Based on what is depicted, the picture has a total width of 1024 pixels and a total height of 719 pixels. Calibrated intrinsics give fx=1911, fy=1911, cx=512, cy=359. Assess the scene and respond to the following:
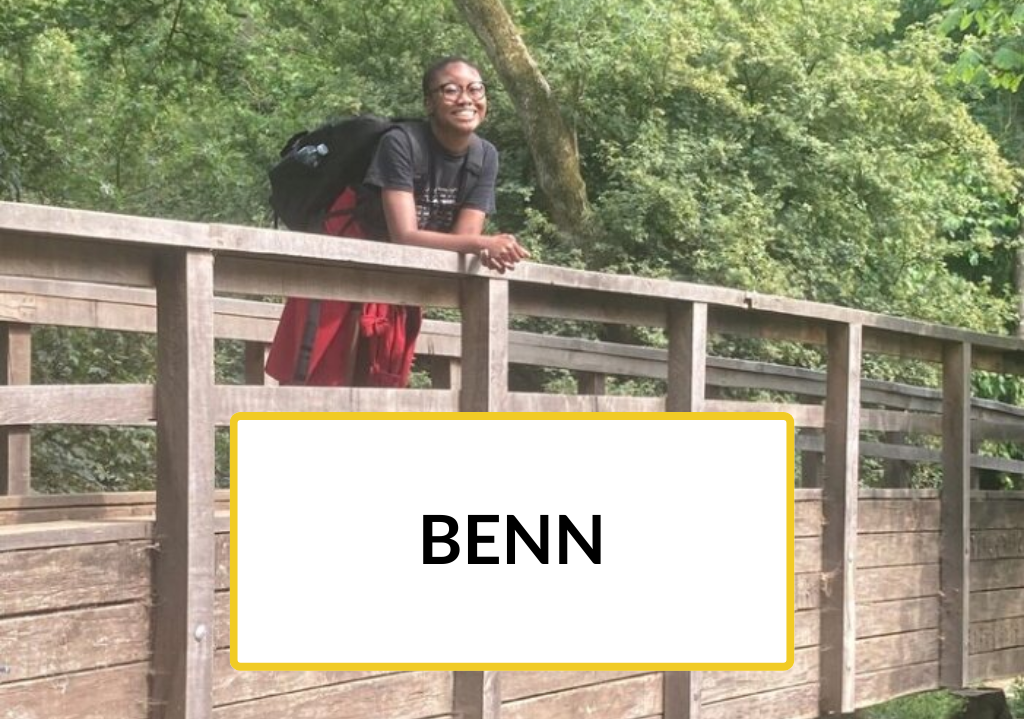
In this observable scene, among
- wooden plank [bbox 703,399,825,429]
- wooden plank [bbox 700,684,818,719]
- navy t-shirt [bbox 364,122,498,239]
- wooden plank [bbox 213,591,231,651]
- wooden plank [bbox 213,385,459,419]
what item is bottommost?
wooden plank [bbox 700,684,818,719]

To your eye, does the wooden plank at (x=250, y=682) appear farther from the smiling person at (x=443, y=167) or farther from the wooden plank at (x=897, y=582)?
the wooden plank at (x=897, y=582)

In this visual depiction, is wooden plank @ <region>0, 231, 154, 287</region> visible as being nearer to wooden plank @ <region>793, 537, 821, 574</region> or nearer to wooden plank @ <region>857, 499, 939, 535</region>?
wooden plank @ <region>793, 537, 821, 574</region>

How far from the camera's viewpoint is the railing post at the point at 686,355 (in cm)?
600

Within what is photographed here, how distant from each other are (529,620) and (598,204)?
482 inches

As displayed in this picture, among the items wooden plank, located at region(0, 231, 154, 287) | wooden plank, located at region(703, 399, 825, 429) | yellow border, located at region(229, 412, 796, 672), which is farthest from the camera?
wooden plank, located at region(703, 399, 825, 429)

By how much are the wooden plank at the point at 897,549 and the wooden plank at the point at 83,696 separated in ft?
12.0

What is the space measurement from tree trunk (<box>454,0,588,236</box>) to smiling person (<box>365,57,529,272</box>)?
1010 cm

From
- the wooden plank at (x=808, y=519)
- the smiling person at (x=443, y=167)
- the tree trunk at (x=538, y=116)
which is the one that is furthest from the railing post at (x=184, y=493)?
the tree trunk at (x=538, y=116)

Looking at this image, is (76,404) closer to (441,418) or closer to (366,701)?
(441,418)

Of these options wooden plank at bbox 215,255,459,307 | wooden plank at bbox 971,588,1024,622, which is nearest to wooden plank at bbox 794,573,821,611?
wooden plank at bbox 971,588,1024,622

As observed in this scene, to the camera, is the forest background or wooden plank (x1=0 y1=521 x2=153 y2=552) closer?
wooden plank (x1=0 y1=521 x2=153 y2=552)

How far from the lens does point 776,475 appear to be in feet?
12.9

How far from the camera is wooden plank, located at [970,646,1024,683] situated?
7.98 m

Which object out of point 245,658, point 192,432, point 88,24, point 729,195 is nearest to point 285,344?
point 192,432
